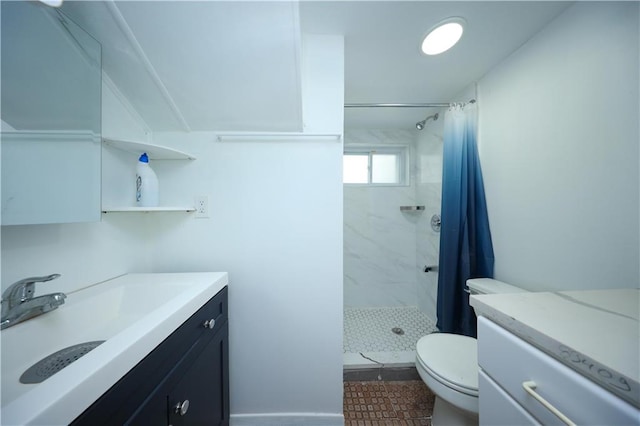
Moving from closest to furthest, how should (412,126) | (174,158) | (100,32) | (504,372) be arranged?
(504,372), (100,32), (174,158), (412,126)

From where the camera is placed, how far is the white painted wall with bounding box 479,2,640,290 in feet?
2.78

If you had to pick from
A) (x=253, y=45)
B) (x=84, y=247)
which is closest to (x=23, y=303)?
(x=84, y=247)

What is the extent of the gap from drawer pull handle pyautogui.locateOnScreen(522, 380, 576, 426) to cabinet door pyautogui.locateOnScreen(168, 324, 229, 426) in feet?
3.21

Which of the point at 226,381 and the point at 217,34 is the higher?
the point at 217,34

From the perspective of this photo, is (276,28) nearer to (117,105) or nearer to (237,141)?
(237,141)

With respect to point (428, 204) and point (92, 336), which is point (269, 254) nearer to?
point (92, 336)

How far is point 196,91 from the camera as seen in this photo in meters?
0.98

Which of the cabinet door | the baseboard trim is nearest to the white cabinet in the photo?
the cabinet door

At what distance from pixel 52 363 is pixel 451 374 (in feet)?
4.75

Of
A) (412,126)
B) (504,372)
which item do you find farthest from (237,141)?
(412,126)

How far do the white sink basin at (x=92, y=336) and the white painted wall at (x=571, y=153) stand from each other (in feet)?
5.66

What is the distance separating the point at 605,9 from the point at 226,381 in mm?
2433

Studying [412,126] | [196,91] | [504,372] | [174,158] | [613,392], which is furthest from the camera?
[412,126]

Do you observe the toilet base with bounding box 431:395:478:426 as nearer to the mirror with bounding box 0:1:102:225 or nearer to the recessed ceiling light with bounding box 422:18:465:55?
the mirror with bounding box 0:1:102:225
